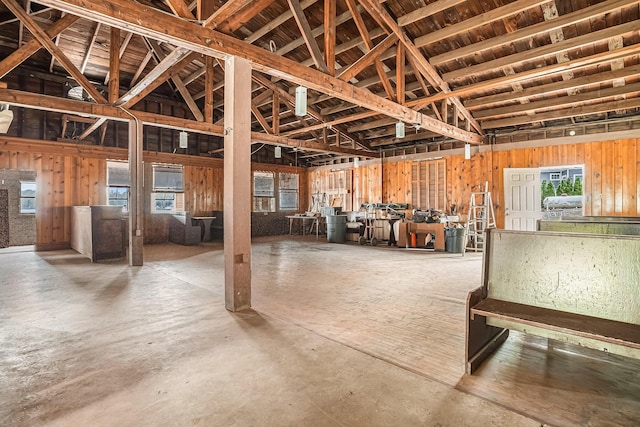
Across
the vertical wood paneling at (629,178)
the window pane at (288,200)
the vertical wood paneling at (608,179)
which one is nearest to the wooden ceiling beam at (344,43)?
the vertical wood paneling at (608,179)

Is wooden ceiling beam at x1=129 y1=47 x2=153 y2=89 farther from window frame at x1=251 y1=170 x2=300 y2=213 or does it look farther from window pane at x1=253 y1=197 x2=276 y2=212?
window pane at x1=253 y1=197 x2=276 y2=212

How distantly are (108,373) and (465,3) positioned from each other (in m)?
6.51

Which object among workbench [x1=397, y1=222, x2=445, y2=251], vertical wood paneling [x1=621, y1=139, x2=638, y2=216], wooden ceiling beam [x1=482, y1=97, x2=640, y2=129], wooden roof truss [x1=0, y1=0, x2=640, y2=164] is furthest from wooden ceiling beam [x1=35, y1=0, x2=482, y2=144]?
vertical wood paneling [x1=621, y1=139, x2=638, y2=216]

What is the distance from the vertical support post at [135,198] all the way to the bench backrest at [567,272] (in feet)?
19.5

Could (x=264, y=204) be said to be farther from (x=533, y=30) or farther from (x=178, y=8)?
(x=533, y=30)

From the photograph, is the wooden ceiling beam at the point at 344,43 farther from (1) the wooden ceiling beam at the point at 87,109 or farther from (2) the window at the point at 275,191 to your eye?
(2) the window at the point at 275,191

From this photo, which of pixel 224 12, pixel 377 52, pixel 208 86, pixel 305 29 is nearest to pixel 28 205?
pixel 208 86

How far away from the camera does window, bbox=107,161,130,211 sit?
30.8 feet

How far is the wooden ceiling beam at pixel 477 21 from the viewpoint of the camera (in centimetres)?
471

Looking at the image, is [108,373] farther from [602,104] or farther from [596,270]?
[602,104]

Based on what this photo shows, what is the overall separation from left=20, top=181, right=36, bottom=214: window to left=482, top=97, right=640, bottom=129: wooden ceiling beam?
470 inches

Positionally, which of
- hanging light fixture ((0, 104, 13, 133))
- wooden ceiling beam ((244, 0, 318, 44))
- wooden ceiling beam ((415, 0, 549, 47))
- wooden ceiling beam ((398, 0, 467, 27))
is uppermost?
wooden ceiling beam ((244, 0, 318, 44))

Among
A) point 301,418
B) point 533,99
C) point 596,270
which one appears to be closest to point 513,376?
point 596,270

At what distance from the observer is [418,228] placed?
8.62 m
